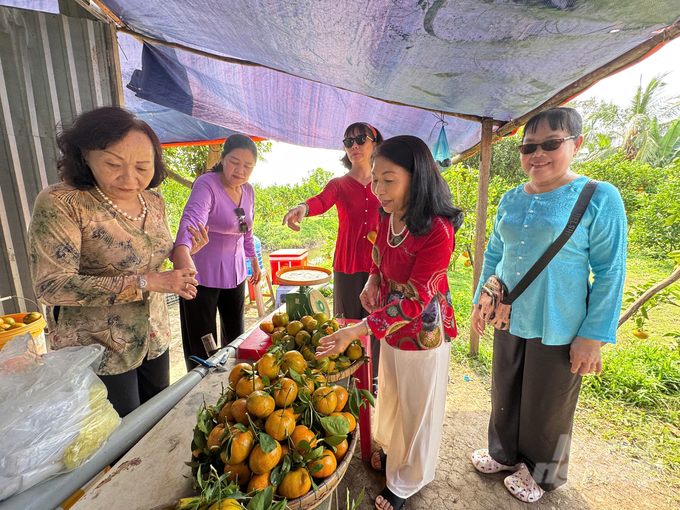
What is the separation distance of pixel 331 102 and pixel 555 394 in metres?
3.34

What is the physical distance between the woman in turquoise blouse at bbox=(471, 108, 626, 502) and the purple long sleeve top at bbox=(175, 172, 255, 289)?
2.02 m

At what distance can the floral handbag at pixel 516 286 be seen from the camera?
1.75m

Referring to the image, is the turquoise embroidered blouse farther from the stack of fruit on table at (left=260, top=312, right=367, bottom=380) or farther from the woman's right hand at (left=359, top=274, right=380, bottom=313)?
the stack of fruit on table at (left=260, top=312, right=367, bottom=380)

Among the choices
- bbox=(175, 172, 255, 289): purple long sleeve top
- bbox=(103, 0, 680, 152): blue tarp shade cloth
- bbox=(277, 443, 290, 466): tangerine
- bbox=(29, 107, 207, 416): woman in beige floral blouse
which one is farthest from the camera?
bbox=(175, 172, 255, 289): purple long sleeve top

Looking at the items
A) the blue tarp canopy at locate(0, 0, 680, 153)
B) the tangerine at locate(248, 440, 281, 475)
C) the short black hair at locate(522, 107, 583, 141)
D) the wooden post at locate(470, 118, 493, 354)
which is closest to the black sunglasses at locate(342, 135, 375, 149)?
the blue tarp canopy at locate(0, 0, 680, 153)

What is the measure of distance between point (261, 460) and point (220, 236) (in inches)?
82.0

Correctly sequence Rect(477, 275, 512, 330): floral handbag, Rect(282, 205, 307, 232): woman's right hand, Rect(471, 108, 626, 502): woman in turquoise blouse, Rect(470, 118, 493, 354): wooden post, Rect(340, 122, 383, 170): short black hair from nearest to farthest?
Rect(471, 108, 626, 502): woman in turquoise blouse
Rect(477, 275, 512, 330): floral handbag
Rect(282, 205, 307, 232): woman's right hand
Rect(340, 122, 383, 170): short black hair
Rect(470, 118, 493, 354): wooden post

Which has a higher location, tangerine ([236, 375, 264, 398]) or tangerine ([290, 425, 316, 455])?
tangerine ([236, 375, 264, 398])

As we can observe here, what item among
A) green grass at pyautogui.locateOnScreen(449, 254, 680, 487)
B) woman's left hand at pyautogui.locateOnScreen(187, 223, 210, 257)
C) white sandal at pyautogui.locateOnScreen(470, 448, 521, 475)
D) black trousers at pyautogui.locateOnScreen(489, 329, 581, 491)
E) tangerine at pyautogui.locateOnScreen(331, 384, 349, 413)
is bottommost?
green grass at pyautogui.locateOnScreen(449, 254, 680, 487)

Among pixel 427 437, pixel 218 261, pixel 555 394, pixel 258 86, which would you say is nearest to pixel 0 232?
pixel 218 261

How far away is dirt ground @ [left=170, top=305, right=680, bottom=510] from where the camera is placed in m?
2.23

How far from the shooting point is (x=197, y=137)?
498 cm

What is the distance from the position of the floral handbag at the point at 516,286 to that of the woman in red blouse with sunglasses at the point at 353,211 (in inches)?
40.0

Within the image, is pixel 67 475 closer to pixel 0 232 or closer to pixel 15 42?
pixel 0 232
